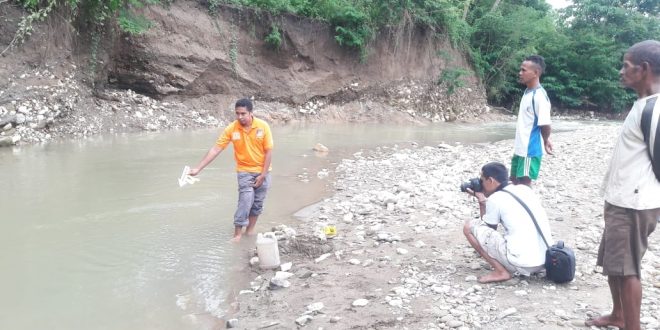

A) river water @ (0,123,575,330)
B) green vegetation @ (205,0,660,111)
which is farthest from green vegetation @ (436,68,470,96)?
river water @ (0,123,575,330)

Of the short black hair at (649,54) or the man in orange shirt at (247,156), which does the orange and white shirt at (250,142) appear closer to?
the man in orange shirt at (247,156)

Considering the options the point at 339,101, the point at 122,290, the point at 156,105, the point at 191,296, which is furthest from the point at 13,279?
the point at 339,101

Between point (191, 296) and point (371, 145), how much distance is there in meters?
9.79

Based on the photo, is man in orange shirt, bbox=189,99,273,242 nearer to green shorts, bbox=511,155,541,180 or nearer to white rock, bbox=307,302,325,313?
white rock, bbox=307,302,325,313

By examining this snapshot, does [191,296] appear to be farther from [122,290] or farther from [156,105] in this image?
[156,105]

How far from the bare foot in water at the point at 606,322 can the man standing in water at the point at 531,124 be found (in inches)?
79.0

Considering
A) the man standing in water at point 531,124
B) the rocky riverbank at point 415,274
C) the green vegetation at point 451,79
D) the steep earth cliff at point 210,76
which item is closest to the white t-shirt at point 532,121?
the man standing in water at point 531,124

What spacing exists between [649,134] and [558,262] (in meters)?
1.36

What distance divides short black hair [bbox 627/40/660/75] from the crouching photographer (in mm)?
1368

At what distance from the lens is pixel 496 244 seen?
4.09 metres

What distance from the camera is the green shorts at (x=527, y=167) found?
5.09 m

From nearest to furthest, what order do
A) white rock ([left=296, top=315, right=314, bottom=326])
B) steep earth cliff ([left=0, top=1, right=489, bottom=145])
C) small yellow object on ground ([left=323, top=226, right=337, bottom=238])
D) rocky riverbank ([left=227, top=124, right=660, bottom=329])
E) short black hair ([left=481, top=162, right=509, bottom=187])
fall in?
rocky riverbank ([left=227, top=124, right=660, bottom=329])
white rock ([left=296, top=315, right=314, bottom=326])
short black hair ([left=481, top=162, right=509, bottom=187])
small yellow object on ground ([left=323, top=226, right=337, bottom=238])
steep earth cliff ([left=0, top=1, right=489, bottom=145])

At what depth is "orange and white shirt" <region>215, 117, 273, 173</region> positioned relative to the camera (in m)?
5.78

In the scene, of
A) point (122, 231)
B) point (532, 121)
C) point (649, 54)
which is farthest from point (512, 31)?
point (649, 54)
